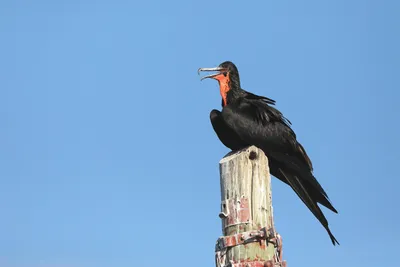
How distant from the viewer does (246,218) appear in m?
4.50

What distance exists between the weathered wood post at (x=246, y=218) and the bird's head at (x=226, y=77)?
3.17m

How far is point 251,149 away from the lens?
4977 mm

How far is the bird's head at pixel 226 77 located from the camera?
7984 millimetres

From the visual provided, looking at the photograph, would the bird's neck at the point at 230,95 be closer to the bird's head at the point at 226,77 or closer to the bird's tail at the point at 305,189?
the bird's head at the point at 226,77

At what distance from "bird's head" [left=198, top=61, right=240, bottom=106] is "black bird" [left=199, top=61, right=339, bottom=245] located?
0.06 meters

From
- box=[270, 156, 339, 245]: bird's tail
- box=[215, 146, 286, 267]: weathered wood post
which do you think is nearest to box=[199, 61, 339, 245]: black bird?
box=[270, 156, 339, 245]: bird's tail

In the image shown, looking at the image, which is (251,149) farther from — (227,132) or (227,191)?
(227,132)

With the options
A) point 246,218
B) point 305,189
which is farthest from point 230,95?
point 246,218

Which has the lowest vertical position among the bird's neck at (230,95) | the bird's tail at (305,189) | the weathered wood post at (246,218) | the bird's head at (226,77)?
the weathered wood post at (246,218)

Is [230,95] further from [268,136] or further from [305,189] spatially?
[305,189]

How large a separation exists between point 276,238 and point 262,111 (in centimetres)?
301

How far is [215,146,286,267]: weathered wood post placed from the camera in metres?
4.39

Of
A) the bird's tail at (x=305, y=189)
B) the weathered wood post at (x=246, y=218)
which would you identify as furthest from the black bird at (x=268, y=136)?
the weathered wood post at (x=246, y=218)

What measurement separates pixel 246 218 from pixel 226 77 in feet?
12.5
